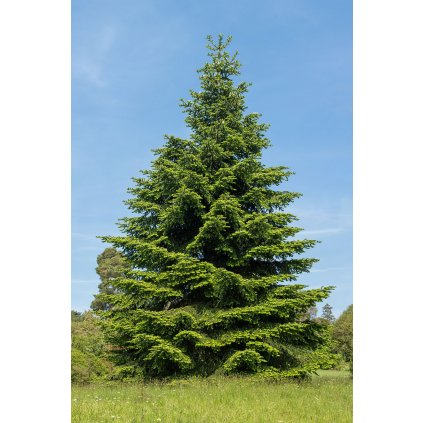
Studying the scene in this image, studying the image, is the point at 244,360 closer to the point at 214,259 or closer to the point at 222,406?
the point at 214,259

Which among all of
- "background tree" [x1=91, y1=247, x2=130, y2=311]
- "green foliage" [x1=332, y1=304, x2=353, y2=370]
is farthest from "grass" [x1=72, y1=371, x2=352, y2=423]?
"background tree" [x1=91, y1=247, x2=130, y2=311]

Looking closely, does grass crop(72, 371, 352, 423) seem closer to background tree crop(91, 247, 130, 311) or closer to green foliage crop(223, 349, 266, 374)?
green foliage crop(223, 349, 266, 374)

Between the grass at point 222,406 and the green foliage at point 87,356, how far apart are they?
7212mm

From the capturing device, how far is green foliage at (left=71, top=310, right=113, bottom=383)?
18922mm

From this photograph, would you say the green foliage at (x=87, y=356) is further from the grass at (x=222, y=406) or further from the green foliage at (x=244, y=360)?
the grass at (x=222, y=406)

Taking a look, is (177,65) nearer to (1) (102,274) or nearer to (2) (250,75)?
(2) (250,75)

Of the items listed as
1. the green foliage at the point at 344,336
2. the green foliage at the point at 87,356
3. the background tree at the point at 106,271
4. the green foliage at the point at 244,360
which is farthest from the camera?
the background tree at the point at 106,271

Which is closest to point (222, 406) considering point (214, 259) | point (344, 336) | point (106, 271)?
point (214, 259)

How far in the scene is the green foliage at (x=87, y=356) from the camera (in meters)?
18.9

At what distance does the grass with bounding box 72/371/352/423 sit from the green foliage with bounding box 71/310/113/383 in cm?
721

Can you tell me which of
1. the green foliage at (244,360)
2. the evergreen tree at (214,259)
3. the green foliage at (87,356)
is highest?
the evergreen tree at (214,259)

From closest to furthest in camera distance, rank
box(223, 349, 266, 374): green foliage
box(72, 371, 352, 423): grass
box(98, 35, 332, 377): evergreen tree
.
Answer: box(72, 371, 352, 423): grass, box(223, 349, 266, 374): green foliage, box(98, 35, 332, 377): evergreen tree
